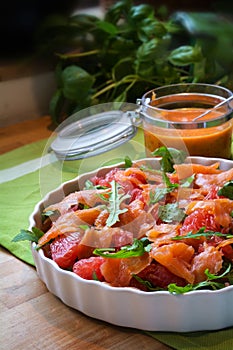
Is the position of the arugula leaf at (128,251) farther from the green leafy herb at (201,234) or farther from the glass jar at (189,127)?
the glass jar at (189,127)

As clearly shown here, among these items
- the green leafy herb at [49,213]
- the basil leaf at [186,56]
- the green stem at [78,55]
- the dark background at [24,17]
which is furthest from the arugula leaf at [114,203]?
the dark background at [24,17]

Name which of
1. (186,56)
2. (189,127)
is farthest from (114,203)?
(186,56)

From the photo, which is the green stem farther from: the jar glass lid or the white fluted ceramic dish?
the white fluted ceramic dish

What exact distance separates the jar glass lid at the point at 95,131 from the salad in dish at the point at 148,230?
0.20 meters

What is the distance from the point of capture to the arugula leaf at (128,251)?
3.47 feet

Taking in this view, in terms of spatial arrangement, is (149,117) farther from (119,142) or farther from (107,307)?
(107,307)

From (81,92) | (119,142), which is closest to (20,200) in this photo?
(119,142)

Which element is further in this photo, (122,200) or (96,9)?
(96,9)

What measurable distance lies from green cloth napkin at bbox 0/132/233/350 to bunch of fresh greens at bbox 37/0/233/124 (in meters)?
0.26

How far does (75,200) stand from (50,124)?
0.88 meters

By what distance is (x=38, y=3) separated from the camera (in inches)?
88.0

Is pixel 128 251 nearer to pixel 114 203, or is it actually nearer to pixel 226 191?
pixel 114 203

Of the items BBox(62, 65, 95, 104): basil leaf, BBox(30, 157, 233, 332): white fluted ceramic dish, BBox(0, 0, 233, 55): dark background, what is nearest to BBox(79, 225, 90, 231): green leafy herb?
BBox(30, 157, 233, 332): white fluted ceramic dish

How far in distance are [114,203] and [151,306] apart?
0.26 metres
